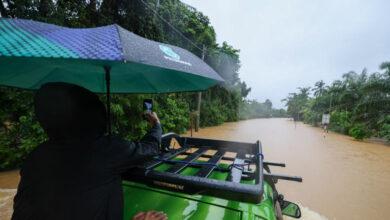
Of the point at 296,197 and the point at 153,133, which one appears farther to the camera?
the point at 296,197

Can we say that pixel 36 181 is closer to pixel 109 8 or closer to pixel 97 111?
pixel 97 111

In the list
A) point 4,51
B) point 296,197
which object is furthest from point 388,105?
point 4,51

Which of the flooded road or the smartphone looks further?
the flooded road

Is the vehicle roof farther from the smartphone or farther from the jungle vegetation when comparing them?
the jungle vegetation

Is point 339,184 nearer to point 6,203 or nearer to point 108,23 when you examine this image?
point 6,203

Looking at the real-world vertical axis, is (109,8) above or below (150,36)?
above

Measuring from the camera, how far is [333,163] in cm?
645

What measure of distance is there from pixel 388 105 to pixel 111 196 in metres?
16.3

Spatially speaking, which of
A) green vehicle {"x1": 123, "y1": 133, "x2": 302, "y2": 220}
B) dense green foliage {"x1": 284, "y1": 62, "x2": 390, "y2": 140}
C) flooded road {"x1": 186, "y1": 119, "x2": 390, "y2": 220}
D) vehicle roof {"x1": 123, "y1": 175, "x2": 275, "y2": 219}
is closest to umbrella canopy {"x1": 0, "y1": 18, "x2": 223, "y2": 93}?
green vehicle {"x1": 123, "y1": 133, "x2": 302, "y2": 220}

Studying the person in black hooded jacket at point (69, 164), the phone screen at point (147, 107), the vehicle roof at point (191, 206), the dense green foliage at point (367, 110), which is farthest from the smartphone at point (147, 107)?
the dense green foliage at point (367, 110)

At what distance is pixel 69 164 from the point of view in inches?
34.4

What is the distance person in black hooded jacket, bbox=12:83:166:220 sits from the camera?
34.1 inches

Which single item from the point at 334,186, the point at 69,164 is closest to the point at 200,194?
the point at 69,164

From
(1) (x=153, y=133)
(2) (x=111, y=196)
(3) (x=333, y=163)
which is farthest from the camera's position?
(3) (x=333, y=163)
